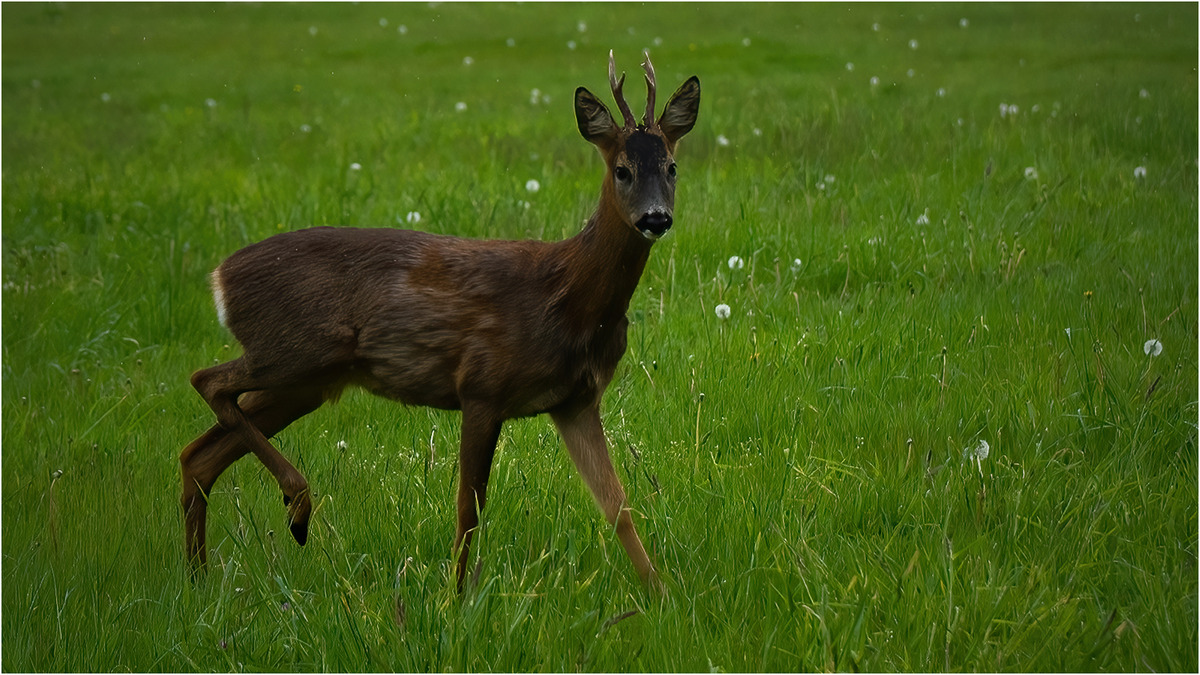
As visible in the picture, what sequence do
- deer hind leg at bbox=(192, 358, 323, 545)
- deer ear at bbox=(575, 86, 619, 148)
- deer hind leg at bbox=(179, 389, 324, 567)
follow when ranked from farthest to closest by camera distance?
deer hind leg at bbox=(179, 389, 324, 567) < deer hind leg at bbox=(192, 358, 323, 545) < deer ear at bbox=(575, 86, 619, 148)

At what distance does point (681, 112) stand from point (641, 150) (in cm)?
29

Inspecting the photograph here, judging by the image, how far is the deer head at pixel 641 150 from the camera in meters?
3.31

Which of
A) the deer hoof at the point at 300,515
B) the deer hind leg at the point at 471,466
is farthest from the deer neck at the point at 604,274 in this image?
the deer hoof at the point at 300,515

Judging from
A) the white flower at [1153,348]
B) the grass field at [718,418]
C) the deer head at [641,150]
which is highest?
the deer head at [641,150]

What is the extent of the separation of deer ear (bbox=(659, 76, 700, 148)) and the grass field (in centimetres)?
114

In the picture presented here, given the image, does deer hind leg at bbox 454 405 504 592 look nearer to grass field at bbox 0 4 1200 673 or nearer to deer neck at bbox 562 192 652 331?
grass field at bbox 0 4 1200 673

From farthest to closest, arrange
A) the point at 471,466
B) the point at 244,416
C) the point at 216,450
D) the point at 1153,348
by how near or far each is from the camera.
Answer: the point at 1153,348 → the point at 216,450 → the point at 244,416 → the point at 471,466

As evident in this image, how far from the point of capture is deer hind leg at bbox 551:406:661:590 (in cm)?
365

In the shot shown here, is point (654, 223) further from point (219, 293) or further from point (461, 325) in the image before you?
point (219, 293)

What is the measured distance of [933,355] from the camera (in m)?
5.13

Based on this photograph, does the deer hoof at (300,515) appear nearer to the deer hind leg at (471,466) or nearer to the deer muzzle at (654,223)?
the deer hind leg at (471,466)

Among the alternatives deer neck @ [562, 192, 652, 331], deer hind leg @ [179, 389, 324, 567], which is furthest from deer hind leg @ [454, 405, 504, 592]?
deer hind leg @ [179, 389, 324, 567]

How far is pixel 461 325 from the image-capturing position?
3.68 metres

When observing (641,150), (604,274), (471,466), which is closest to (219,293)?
(471,466)
